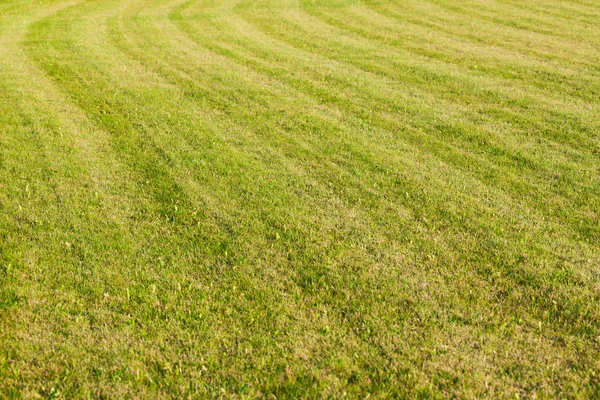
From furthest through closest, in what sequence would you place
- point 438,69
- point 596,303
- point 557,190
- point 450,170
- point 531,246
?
1. point 438,69
2. point 450,170
3. point 557,190
4. point 531,246
5. point 596,303

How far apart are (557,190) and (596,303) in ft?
10.2

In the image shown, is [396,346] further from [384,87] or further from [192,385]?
[384,87]

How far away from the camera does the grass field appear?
5.46 m

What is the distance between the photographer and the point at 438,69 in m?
15.5

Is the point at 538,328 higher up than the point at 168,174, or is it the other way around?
the point at 168,174

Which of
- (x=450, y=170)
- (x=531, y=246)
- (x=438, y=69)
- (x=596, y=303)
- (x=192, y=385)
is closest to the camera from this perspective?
(x=192, y=385)

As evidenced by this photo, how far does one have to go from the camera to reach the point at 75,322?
594 cm

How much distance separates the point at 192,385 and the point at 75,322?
1683 mm

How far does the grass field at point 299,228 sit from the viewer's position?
17.9 feet

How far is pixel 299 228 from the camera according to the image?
779 centimetres

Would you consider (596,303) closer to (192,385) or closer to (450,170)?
(450,170)

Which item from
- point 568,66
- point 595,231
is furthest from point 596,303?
point 568,66

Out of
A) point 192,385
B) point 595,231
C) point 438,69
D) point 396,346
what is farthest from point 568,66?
point 192,385

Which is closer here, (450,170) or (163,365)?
(163,365)
